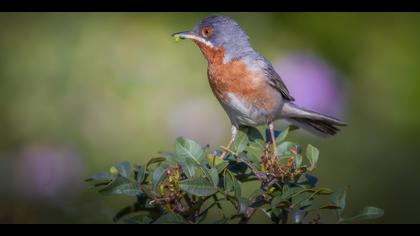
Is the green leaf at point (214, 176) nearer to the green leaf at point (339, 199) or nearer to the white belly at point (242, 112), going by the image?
the green leaf at point (339, 199)

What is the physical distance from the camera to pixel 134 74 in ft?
18.0

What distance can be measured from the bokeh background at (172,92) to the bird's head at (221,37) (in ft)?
3.60

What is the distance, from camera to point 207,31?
162 inches

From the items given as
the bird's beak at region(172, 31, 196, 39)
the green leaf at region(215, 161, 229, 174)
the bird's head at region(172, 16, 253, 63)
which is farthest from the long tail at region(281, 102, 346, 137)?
the green leaf at region(215, 161, 229, 174)

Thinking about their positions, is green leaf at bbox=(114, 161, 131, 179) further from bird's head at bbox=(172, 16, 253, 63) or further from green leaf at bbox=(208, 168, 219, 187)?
bird's head at bbox=(172, 16, 253, 63)

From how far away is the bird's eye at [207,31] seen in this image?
4113mm

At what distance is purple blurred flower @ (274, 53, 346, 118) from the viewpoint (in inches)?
201

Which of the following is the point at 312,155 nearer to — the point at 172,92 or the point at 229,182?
the point at 229,182

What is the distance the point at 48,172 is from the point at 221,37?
1556mm

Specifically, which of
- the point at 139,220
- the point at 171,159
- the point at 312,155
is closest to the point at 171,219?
the point at 139,220

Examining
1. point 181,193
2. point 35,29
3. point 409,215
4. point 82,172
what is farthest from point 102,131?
point 181,193

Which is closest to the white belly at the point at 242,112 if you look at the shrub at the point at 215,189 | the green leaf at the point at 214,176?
the shrub at the point at 215,189
